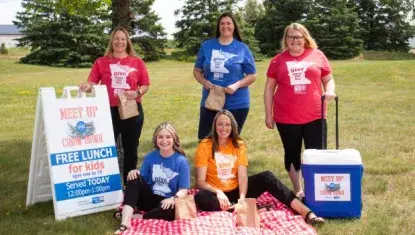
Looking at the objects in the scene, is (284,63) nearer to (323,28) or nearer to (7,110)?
(7,110)

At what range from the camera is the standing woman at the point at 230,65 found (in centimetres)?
552

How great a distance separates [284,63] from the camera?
507 centimetres

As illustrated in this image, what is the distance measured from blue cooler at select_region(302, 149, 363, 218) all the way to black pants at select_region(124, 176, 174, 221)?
133cm

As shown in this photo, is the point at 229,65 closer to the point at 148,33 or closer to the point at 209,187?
the point at 209,187

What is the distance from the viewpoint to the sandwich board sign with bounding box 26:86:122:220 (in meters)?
4.93

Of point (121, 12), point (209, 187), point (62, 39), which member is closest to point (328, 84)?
point (209, 187)

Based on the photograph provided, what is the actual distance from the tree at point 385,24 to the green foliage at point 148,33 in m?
19.0

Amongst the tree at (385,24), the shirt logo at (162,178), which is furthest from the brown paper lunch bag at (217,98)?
the tree at (385,24)

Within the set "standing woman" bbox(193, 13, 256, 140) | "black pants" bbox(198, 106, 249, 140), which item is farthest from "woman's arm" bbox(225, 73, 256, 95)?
"black pants" bbox(198, 106, 249, 140)

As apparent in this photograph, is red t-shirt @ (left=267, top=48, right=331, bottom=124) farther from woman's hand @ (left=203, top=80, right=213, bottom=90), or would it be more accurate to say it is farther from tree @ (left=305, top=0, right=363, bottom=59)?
tree @ (left=305, top=0, right=363, bottom=59)

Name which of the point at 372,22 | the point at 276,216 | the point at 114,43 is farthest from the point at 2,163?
the point at 372,22

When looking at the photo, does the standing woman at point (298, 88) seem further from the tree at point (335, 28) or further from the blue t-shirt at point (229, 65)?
the tree at point (335, 28)

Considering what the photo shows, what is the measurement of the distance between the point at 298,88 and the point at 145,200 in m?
1.84

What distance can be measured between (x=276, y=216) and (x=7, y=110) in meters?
10.7
